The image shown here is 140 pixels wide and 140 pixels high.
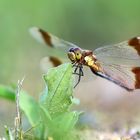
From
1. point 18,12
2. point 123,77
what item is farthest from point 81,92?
point 123,77

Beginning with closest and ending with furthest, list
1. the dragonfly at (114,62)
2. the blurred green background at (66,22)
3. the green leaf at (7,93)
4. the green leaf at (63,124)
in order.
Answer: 1. the green leaf at (63,124)
2. the green leaf at (7,93)
3. the dragonfly at (114,62)
4. the blurred green background at (66,22)

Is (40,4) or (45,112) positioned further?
(40,4)

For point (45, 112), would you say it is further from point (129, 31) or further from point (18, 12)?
point (129, 31)

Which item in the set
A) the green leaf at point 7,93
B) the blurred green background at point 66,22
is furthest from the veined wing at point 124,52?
the blurred green background at point 66,22

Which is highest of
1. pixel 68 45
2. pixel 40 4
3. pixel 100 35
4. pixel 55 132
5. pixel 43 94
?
pixel 40 4

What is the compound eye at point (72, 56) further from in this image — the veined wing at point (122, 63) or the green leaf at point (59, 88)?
the green leaf at point (59, 88)

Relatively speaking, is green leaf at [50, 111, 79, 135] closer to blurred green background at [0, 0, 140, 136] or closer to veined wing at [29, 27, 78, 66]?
veined wing at [29, 27, 78, 66]

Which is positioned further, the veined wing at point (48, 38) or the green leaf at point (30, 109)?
the veined wing at point (48, 38)

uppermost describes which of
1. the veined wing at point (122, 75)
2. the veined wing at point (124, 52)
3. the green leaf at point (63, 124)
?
the veined wing at point (124, 52)
